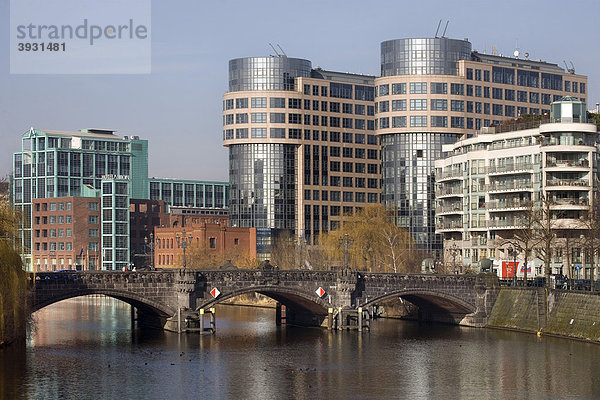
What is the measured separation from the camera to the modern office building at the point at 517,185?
6388 inches

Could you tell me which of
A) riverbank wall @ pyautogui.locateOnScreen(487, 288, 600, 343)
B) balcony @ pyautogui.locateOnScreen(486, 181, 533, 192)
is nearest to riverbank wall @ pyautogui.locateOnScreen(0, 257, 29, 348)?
riverbank wall @ pyautogui.locateOnScreen(487, 288, 600, 343)

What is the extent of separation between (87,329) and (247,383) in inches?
2249

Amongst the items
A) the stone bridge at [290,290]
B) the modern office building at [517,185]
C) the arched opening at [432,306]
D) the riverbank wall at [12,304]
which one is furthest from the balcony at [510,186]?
the riverbank wall at [12,304]

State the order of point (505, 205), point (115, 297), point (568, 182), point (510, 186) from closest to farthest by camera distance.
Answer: point (115, 297) < point (568, 182) < point (510, 186) < point (505, 205)

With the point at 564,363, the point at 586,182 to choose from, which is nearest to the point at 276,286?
the point at 564,363

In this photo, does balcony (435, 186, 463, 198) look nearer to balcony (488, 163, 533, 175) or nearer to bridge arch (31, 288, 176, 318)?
balcony (488, 163, 533, 175)

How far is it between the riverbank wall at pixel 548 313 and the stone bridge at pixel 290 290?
126 inches

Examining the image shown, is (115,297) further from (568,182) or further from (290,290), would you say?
(568,182)

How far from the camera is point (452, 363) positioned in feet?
351

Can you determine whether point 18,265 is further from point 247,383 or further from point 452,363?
point 452,363

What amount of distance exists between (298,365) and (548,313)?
40.1 metres

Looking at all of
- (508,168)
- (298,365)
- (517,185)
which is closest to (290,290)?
(298,365)

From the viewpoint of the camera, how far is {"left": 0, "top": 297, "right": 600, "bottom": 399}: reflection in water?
89.3 metres

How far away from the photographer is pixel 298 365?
345 feet
